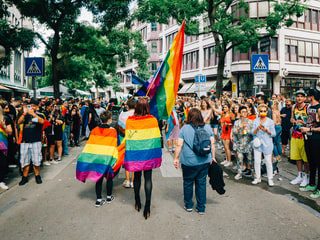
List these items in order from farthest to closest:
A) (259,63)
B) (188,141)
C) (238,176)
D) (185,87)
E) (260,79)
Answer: (185,87)
(259,63)
(260,79)
(238,176)
(188,141)

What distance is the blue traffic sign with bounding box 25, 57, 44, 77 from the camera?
10439mm

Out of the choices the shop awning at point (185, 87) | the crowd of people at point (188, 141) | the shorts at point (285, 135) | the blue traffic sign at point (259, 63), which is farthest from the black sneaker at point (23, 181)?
the shop awning at point (185, 87)

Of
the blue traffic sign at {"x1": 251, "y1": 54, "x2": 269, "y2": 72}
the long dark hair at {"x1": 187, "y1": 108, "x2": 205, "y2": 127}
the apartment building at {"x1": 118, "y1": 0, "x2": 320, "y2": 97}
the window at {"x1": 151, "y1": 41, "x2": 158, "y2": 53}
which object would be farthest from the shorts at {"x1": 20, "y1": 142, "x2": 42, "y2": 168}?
the window at {"x1": 151, "y1": 41, "x2": 158, "y2": 53}

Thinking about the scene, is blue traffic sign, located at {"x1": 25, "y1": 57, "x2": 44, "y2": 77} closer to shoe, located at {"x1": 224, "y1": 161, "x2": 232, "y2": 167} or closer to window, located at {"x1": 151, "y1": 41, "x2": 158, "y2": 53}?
shoe, located at {"x1": 224, "y1": 161, "x2": 232, "y2": 167}

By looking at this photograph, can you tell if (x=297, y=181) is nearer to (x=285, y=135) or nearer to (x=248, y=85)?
(x=285, y=135)

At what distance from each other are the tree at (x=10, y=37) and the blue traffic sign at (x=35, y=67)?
313 inches

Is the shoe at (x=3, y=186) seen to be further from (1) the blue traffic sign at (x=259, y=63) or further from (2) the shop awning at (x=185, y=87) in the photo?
(2) the shop awning at (x=185, y=87)

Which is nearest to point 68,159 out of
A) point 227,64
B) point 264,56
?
point 264,56

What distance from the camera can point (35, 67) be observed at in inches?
412

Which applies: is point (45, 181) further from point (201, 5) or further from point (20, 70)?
point (20, 70)

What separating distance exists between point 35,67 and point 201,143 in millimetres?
7270

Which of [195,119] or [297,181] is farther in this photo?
[297,181]

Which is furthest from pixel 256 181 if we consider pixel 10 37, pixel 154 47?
pixel 154 47

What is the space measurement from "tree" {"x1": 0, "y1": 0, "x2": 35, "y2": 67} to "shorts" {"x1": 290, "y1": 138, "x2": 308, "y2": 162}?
50.2 feet
